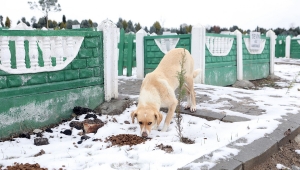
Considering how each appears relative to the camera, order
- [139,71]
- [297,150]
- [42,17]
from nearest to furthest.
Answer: [297,150], [139,71], [42,17]

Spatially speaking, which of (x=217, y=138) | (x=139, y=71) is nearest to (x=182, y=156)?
(x=217, y=138)

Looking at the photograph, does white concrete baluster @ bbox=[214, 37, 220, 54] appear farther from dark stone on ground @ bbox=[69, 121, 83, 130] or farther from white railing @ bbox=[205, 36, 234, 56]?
dark stone on ground @ bbox=[69, 121, 83, 130]

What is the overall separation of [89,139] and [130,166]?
1287mm

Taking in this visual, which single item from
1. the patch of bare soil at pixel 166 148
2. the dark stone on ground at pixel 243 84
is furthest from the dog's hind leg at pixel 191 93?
the dark stone on ground at pixel 243 84

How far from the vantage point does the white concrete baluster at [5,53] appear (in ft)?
13.6

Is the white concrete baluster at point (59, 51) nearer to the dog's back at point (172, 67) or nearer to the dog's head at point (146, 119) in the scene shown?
the dog's back at point (172, 67)

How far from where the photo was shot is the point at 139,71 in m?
10.1

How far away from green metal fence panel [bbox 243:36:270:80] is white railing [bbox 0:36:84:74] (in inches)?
307

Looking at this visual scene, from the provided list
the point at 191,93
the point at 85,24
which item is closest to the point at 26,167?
the point at 191,93

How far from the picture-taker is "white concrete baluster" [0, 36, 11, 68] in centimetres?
415

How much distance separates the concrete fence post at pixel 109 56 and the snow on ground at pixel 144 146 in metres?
0.67

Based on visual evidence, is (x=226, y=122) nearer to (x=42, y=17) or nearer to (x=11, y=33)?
(x=11, y=33)

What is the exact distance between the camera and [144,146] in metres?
3.53

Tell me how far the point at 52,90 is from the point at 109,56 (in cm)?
145
